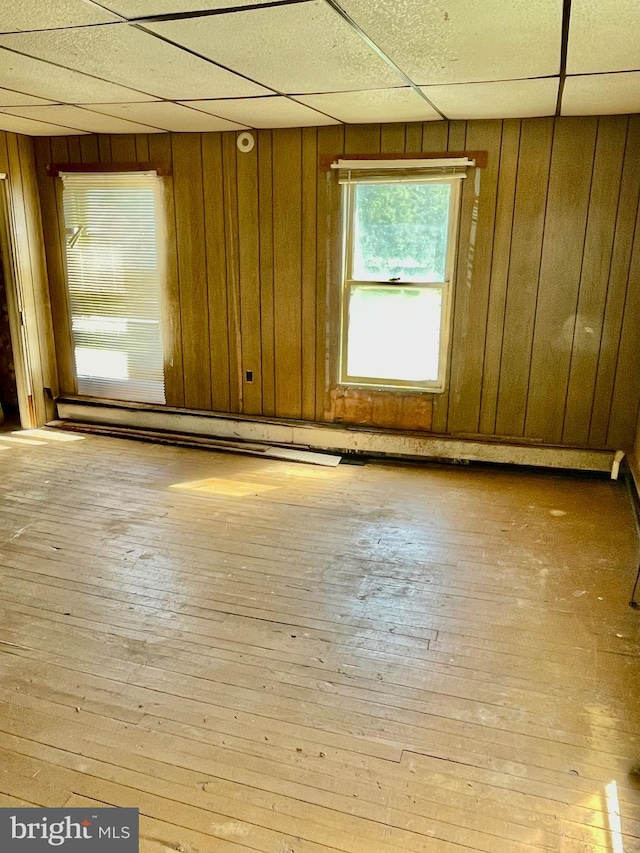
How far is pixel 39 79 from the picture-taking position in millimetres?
3307

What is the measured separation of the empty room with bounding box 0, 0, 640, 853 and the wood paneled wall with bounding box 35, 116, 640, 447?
0.07 feet

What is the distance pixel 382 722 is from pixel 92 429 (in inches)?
168

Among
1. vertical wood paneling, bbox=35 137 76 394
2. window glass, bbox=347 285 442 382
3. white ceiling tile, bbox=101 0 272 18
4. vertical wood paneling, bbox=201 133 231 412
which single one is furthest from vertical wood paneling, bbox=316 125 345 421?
white ceiling tile, bbox=101 0 272 18

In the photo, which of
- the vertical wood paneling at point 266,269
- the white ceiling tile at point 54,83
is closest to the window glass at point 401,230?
the vertical wood paneling at point 266,269

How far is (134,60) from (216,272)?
2.31 meters

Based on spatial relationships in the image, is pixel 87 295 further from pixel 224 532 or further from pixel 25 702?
pixel 25 702

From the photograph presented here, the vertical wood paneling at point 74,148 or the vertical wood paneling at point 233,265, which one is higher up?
the vertical wood paneling at point 74,148

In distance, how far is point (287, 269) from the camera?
4973mm

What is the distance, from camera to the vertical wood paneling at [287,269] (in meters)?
4.77

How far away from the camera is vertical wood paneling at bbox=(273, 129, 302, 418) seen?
188 inches

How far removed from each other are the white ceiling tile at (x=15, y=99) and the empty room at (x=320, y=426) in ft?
0.24

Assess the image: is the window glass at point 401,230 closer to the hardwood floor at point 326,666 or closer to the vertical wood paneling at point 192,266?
the vertical wood paneling at point 192,266

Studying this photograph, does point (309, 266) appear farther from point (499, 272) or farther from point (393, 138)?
point (499, 272)

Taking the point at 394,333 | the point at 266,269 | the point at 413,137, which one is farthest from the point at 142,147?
the point at 394,333
